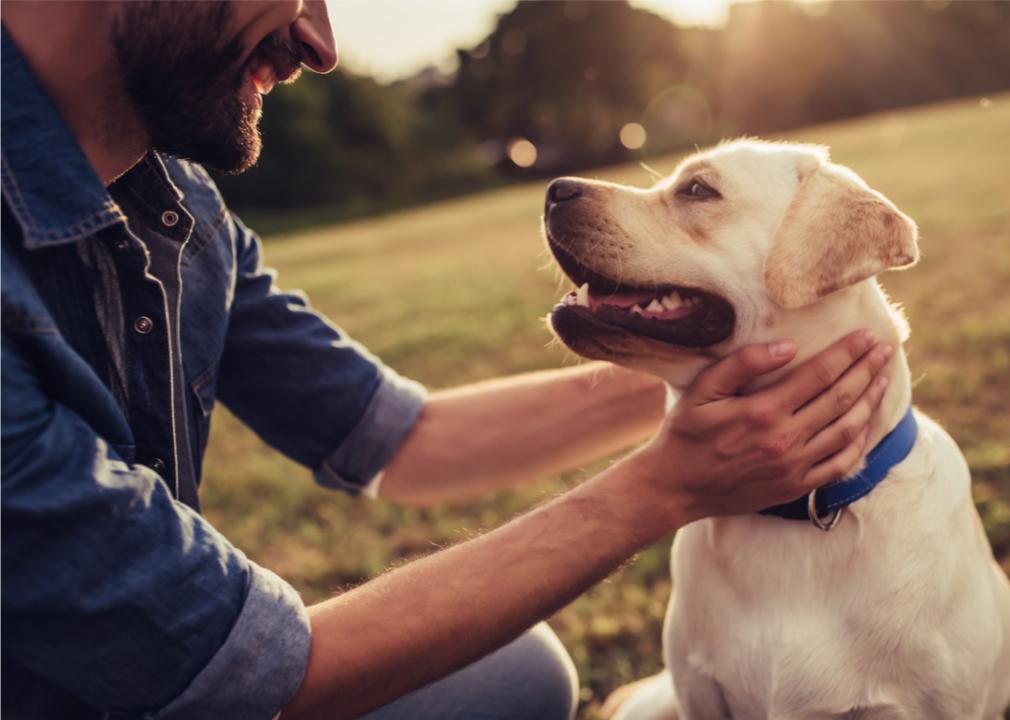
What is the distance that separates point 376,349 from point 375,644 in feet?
21.2

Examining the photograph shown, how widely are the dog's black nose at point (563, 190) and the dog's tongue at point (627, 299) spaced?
30 centimetres

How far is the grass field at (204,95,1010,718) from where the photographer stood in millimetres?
3660

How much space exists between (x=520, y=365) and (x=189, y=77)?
514 centimetres

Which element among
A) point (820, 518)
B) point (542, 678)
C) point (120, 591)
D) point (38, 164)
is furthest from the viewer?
point (542, 678)

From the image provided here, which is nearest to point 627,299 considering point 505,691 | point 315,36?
point 315,36

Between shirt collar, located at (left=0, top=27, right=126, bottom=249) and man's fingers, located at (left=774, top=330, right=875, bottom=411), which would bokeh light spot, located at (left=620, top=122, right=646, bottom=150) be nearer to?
man's fingers, located at (left=774, top=330, right=875, bottom=411)

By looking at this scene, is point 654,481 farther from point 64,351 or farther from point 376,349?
point 376,349

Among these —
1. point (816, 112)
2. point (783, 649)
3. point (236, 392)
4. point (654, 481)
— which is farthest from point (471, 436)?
point (816, 112)

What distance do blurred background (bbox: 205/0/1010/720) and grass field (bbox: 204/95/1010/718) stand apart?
0.7 inches

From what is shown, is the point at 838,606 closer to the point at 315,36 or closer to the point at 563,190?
the point at 563,190

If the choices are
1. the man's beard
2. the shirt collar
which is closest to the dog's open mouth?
the man's beard

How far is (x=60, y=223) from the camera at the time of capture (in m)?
1.74

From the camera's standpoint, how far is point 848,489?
2.24 m

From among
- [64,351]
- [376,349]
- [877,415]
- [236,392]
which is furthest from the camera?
[376,349]
